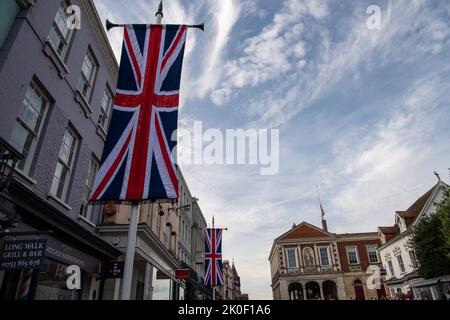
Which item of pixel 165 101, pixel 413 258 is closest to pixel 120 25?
pixel 165 101

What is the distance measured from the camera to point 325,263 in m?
49.0

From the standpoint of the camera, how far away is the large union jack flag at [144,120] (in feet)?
18.2

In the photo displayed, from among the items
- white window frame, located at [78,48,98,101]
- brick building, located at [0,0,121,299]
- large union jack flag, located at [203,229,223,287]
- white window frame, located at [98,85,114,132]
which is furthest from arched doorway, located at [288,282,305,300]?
white window frame, located at [78,48,98,101]

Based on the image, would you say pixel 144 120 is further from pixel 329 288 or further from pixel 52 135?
pixel 329 288

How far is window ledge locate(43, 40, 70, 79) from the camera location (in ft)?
26.3

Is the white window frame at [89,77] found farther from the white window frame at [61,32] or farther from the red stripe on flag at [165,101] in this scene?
the red stripe on flag at [165,101]

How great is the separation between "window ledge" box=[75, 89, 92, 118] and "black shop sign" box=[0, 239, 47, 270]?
574cm

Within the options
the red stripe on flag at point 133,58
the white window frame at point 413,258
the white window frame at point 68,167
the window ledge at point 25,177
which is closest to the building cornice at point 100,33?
the white window frame at point 68,167

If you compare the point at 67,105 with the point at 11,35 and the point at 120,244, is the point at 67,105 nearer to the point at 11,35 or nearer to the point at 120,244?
the point at 11,35

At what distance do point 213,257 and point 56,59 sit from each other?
17661 millimetres

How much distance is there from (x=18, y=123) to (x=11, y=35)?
202 centimetres

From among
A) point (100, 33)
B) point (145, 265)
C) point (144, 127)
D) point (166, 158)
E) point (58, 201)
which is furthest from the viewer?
point (145, 265)

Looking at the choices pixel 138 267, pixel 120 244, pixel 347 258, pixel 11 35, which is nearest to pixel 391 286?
pixel 347 258

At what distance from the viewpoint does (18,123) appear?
7191mm
